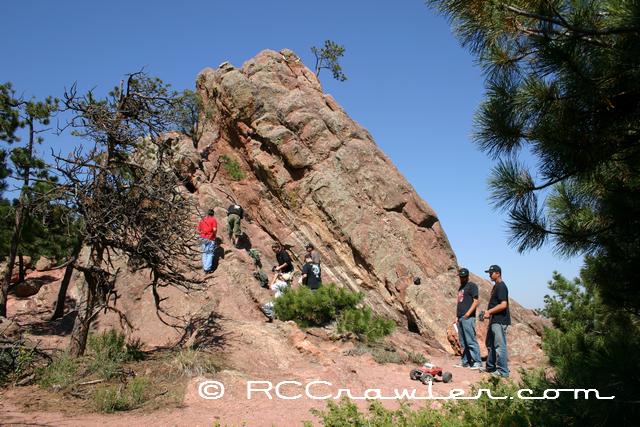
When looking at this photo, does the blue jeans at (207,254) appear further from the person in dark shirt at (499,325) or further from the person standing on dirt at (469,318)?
the person in dark shirt at (499,325)

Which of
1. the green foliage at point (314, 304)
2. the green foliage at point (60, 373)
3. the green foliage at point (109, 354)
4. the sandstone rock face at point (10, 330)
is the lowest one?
the green foliage at point (60, 373)

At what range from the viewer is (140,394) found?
237 inches

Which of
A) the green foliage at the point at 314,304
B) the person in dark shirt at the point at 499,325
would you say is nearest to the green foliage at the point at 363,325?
the green foliage at the point at 314,304

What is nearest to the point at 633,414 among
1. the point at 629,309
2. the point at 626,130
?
the point at 626,130

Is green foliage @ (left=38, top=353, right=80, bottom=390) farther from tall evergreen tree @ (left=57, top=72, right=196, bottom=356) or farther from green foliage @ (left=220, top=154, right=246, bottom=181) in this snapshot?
green foliage @ (left=220, top=154, right=246, bottom=181)

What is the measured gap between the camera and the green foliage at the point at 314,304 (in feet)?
34.0

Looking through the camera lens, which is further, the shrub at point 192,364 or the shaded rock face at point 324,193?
the shaded rock face at point 324,193

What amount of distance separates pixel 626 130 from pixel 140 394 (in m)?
6.19

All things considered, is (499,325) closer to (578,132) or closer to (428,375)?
(428,375)

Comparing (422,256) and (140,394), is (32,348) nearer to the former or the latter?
(140,394)

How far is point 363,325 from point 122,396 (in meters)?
5.34

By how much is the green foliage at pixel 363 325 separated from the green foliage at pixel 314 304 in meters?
0.29

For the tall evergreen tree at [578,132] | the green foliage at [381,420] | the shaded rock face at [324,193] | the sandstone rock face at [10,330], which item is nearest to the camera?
the tall evergreen tree at [578,132]
